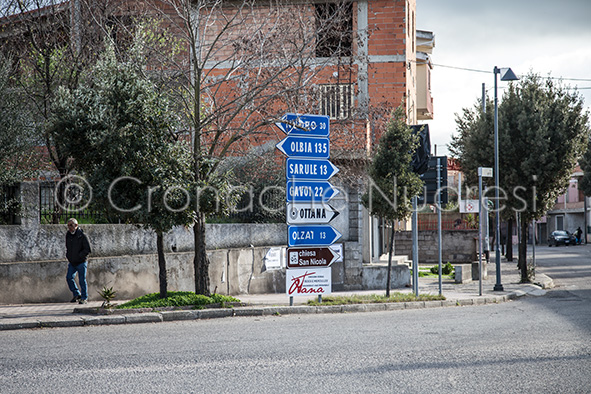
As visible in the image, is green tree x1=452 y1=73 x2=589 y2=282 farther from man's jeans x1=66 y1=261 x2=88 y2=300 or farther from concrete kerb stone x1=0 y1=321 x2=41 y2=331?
concrete kerb stone x1=0 y1=321 x2=41 y2=331

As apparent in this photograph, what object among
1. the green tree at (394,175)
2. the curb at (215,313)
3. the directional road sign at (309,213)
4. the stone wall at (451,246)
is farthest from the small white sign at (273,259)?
the stone wall at (451,246)

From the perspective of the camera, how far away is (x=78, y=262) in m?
12.9

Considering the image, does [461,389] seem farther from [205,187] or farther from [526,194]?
[526,194]

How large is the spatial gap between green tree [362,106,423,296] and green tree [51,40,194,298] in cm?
517

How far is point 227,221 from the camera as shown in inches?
719

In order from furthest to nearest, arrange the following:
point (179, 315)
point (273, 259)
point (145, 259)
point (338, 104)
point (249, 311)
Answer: point (338, 104), point (273, 259), point (145, 259), point (249, 311), point (179, 315)

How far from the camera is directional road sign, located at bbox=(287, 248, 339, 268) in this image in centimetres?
1341

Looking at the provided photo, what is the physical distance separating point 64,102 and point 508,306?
1030 centimetres

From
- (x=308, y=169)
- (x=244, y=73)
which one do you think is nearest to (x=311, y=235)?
(x=308, y=169)

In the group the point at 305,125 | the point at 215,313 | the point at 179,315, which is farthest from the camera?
the point at 305,125

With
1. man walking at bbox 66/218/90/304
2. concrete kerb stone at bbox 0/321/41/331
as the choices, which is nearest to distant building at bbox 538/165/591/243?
man walking at bbox 66/218/90/304

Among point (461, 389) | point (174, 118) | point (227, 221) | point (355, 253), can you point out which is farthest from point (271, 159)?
point (461, 389)

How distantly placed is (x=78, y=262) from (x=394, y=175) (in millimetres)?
7542

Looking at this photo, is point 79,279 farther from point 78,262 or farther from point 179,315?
point 179,315
